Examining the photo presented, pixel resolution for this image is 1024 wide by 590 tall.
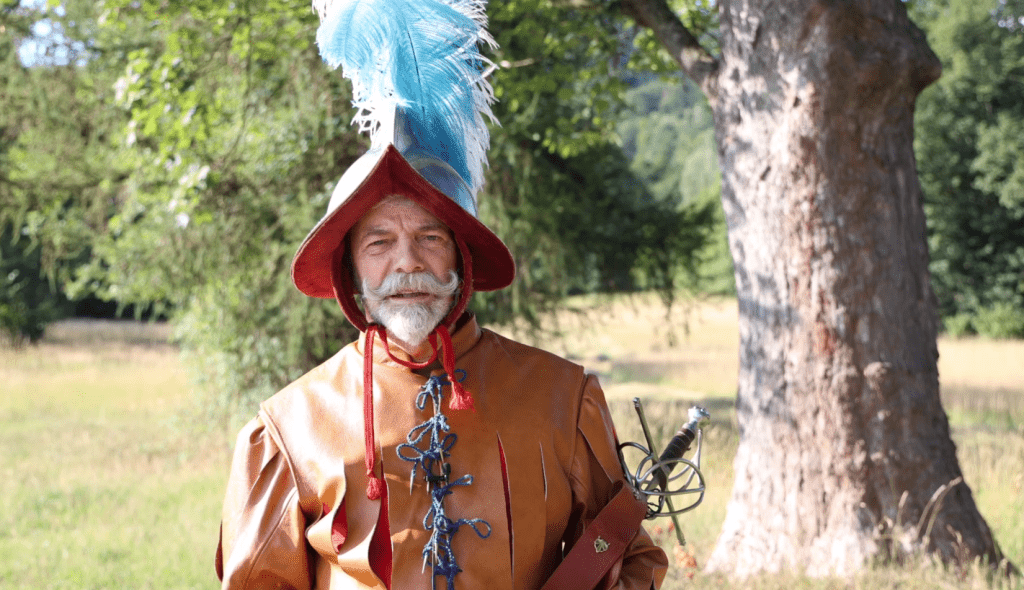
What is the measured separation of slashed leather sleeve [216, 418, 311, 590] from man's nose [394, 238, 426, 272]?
0.55 m

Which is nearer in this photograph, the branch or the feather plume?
the feather plume

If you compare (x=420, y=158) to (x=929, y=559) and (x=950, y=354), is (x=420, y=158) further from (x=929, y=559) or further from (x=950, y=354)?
(x=950, y=354)

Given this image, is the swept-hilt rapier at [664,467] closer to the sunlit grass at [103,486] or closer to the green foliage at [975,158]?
the sunlit grass at [103,486]

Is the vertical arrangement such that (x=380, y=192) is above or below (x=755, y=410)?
above

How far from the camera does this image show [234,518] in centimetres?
220

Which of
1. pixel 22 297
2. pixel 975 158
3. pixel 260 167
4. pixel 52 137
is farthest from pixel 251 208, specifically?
pixel 975 158

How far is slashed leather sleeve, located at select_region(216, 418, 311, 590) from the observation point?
213 cm

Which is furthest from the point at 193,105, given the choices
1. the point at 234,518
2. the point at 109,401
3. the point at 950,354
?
the point at 950,354

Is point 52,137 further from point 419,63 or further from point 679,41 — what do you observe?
point 419,63

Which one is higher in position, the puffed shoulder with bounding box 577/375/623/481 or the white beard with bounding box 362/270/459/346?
the white beard with bounding box 362/270/459/346

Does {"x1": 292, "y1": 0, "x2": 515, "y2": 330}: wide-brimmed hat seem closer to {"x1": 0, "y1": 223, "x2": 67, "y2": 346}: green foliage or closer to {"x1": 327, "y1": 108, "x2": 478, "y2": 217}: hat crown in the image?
{"x1": 327, "y1": 108, "x2": 478, "y2": 217}: hat crown

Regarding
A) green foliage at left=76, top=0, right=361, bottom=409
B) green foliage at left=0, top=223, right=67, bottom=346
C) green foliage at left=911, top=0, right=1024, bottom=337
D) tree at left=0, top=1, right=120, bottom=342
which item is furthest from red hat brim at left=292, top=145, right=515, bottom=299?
green foliage at left=911, top=0, right=1024, bottom=337

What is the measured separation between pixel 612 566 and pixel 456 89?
4.32 feet

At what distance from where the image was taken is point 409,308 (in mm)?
2221
